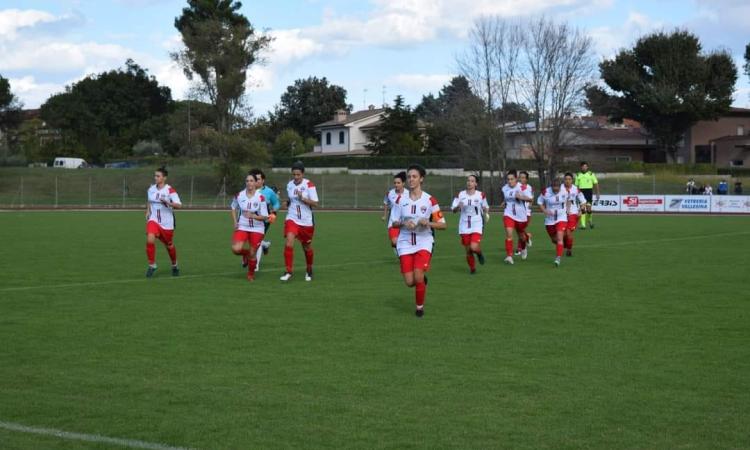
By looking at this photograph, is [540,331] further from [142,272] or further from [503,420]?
[142,272]

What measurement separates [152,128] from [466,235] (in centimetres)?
9476

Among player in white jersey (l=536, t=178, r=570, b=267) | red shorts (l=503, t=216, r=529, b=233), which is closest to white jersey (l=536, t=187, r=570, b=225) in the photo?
player in white jersey (l=536, t=178, r=570, b=267)

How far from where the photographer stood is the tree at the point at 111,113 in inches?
4193

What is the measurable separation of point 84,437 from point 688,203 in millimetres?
49260

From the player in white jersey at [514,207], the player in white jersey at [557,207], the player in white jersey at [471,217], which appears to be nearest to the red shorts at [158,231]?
the player in white jersey at [471,217]

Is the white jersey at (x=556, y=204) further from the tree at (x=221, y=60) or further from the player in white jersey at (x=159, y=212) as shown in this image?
the tree at (x=221, y=60)

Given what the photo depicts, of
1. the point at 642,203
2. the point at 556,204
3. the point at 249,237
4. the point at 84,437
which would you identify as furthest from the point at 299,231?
the point at 642,203

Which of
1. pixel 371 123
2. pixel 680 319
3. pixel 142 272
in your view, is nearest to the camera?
pixel 680 319

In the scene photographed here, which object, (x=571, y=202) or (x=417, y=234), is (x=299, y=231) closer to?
(x=417, y=234)

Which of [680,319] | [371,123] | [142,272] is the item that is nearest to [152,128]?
[371,123]

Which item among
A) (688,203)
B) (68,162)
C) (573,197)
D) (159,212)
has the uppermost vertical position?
(68,162)

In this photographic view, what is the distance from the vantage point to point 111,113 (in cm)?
10819

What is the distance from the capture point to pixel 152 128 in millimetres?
106625

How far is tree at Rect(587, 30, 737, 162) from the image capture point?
251 ft
